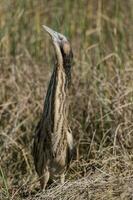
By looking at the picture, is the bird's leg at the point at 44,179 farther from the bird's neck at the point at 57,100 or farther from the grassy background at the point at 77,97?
the bird's neck at the point at 57,100

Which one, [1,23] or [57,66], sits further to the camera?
[1,23]

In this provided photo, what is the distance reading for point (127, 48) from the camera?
598cm

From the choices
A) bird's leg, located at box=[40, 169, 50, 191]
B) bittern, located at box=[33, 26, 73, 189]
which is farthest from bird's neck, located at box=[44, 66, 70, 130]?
bird's leg, located at box=[40, 169, 50, 191]

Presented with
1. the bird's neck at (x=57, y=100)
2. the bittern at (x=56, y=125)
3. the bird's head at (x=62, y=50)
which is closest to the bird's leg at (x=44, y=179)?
the bittern at (x=56, y=125)

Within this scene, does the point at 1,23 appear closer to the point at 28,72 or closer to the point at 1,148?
the point at 28,72

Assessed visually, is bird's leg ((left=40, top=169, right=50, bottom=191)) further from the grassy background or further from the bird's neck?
the bird's neck

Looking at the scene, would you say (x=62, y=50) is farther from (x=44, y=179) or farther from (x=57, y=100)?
(x=44, y=179)

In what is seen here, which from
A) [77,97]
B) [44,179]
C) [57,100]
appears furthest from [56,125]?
[77,97]

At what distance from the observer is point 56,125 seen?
4363mm

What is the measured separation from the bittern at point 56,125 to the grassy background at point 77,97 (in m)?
0.09

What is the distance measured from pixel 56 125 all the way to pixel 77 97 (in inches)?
34.0

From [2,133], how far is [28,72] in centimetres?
81

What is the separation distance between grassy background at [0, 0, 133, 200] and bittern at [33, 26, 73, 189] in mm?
93

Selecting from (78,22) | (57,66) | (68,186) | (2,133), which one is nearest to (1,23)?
(78,22)
